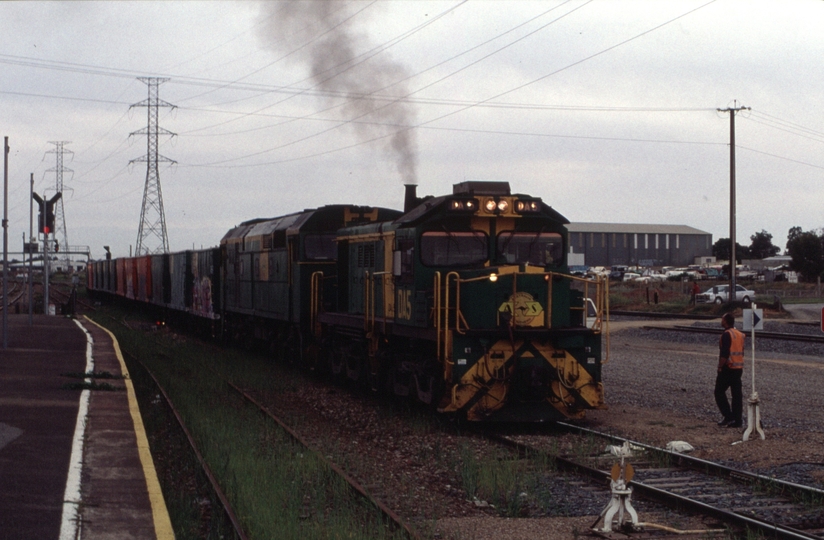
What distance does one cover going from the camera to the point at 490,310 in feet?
42.2

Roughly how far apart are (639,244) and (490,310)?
12168 cm

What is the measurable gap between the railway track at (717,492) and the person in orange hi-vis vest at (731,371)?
8.53 feet

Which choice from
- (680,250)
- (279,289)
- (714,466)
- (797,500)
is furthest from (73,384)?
(680,250)

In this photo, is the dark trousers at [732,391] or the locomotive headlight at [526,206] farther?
the locomotive headlight at [526,206]

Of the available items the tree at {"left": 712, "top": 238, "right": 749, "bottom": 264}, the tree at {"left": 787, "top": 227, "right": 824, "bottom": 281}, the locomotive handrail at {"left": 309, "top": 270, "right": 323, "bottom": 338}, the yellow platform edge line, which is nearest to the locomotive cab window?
the locomotive handrail at {"left": 309, "top": 270, "right": 323, "bottom": 338}

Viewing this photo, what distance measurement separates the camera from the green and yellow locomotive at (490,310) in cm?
1268

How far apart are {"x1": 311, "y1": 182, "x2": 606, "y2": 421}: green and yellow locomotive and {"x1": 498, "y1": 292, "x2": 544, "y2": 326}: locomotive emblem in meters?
0.01

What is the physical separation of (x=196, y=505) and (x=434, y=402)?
5.32 metres

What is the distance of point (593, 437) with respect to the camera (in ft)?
40.0

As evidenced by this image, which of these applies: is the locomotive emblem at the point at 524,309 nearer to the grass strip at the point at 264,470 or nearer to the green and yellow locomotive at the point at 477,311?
the green and yellow locomotive at the point at 477,311

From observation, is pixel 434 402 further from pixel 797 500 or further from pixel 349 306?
pixel 797 500

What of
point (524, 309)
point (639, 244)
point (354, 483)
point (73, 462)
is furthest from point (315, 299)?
point (639, 244)

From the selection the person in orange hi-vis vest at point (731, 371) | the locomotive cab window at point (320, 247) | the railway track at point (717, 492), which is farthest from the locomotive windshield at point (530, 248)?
the locomotive cab window at point (320, 247)

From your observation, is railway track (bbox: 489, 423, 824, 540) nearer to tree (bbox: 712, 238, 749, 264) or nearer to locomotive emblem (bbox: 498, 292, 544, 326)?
locomotive emblem (bbox: 498, 292, 544, 326)
